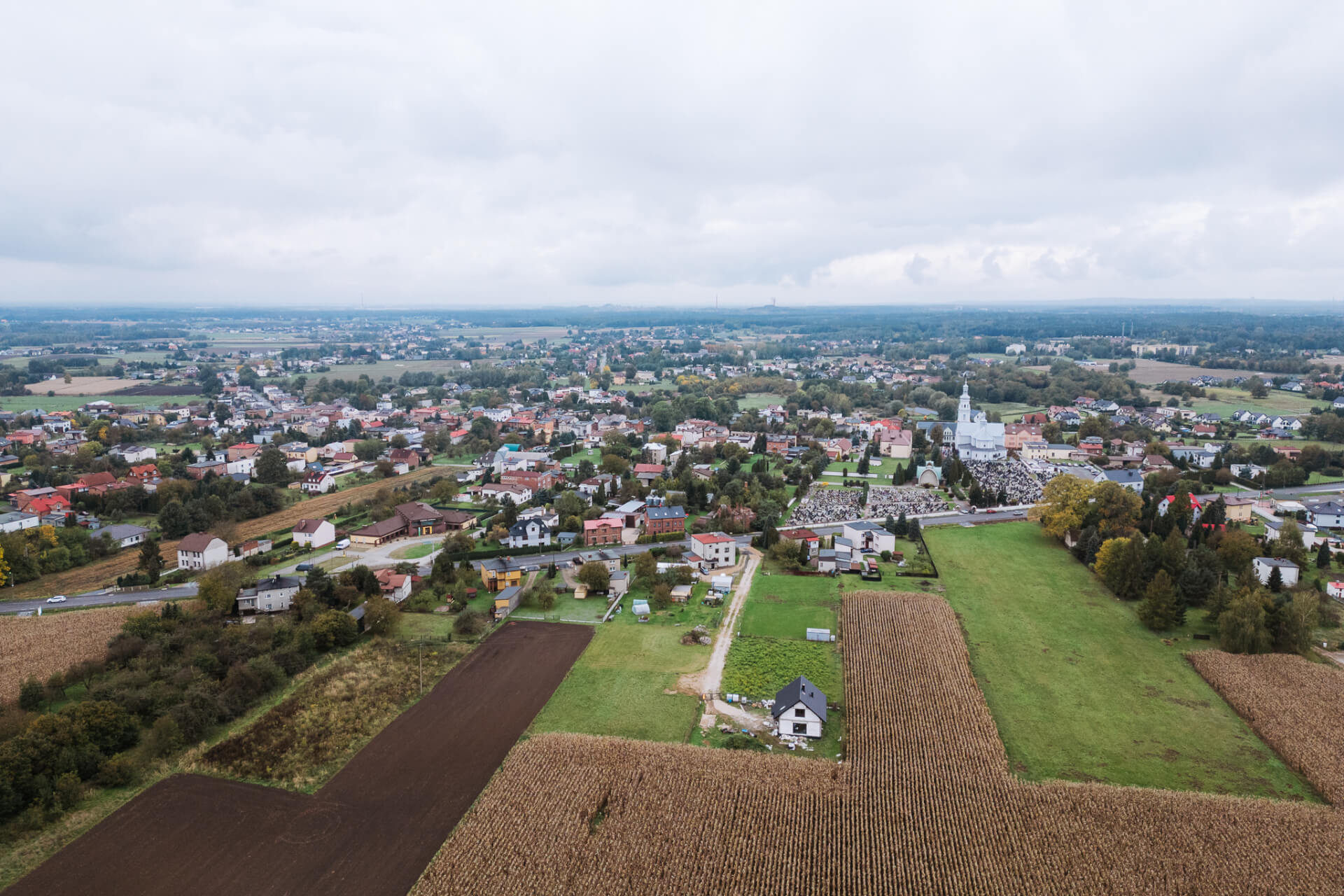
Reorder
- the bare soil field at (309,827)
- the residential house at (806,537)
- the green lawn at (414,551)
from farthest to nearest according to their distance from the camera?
1. the residential house at (806,537)
2. the green lawn at (414,551)
3. the bare soil field at (309,827)

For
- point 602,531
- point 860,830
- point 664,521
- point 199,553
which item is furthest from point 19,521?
point 860,830

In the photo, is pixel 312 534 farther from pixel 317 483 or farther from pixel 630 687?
pixel 630 687

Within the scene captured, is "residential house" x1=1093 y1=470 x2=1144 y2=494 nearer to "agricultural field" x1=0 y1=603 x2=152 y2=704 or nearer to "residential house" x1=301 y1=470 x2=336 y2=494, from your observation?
"residential house" x1=301 y1=470 x2=336 y2=494

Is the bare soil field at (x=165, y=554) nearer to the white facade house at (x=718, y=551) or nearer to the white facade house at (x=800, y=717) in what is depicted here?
the white facade house at (x=718, y=551)

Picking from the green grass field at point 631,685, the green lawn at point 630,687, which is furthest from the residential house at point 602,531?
the green lawn at point 630,687

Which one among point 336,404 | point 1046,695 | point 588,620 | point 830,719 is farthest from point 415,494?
point 336,404

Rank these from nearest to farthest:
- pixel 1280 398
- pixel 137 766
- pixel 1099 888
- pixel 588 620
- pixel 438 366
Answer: pixel 1099 888 < pixel 137 766 < pixel 588 620 < pixel 1280 398 < pixel 438 366

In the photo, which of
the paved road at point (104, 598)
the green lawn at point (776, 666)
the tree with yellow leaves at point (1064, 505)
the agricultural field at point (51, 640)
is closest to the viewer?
the green lawn at point (776, 666)

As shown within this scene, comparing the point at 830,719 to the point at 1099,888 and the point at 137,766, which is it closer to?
the point at 1099,888
